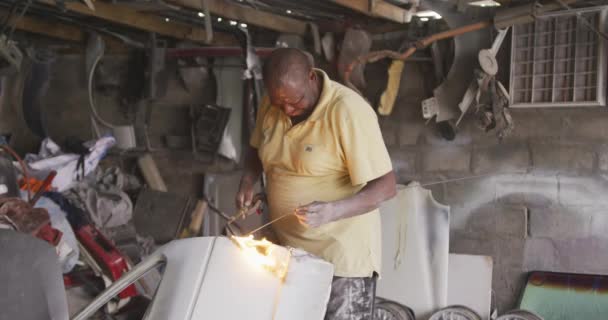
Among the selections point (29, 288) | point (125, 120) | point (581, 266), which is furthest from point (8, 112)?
point (581, 266)

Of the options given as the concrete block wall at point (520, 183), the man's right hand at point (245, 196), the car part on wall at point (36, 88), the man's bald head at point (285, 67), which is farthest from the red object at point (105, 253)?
the man's bald head at point (285, 67)

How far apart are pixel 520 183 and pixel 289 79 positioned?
256cm

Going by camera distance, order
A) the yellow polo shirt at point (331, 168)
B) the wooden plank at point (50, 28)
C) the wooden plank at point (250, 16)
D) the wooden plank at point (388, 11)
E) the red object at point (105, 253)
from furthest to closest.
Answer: the wooden plank at point (50, 28)
the wooden plank at point (388, 11)
the red object at point (105, 253)
the wooden plank at point (250, 16)
the yellow polo shirt at point (331, 168)

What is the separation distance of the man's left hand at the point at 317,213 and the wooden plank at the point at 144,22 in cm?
258

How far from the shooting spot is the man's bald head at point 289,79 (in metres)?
2.45

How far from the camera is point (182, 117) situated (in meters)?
5.85

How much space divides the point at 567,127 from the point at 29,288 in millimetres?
3566

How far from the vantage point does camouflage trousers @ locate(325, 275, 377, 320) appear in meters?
2.56

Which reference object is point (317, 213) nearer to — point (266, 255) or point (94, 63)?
point (266, 255)

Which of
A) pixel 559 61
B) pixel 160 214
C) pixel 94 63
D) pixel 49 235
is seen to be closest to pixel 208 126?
pixel 160 214

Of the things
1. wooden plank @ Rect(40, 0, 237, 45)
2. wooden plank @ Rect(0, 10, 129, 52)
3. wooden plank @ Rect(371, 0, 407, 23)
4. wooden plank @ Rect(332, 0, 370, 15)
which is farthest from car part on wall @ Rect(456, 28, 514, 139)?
wooden plank @ Rect(0, 10, 129, 52)

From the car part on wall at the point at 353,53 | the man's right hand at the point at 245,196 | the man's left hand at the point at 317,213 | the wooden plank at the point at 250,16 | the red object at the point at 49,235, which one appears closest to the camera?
the man's left hand at the point at 317,213

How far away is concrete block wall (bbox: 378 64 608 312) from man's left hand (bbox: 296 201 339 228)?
241 centimetres

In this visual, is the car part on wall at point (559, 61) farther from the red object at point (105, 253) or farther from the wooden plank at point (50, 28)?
the wooden plank at point (50, 28)
